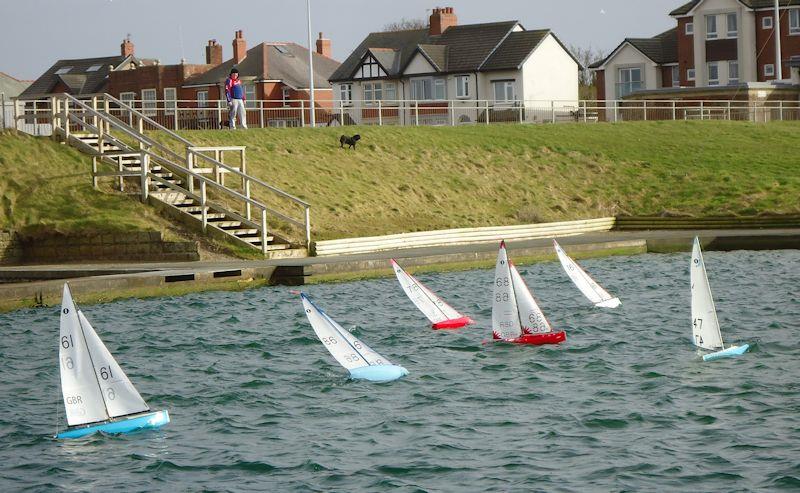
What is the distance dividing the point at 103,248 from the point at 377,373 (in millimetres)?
15775

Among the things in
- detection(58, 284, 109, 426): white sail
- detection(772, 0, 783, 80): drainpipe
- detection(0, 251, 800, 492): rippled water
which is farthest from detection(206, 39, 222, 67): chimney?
detection(58, 284, 109, 426): white sail

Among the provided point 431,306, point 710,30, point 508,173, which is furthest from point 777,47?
point 431,306

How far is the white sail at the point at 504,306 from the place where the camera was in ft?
69.8

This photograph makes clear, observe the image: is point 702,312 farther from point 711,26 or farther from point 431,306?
point 711,26

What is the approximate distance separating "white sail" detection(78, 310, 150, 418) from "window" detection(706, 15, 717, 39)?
69136 mm

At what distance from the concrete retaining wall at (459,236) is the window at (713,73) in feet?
135

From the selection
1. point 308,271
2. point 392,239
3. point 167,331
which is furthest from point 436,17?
point 167,331

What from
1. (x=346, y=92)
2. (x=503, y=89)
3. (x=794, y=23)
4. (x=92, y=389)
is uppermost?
(x=794, y=23)

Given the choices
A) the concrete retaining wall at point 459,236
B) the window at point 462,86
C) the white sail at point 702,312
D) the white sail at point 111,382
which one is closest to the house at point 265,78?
the window at point 462,86

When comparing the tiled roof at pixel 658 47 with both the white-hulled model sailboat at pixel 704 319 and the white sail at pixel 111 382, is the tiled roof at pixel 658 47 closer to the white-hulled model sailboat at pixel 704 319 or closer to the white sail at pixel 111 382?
the white-hulled model sailboat at pixel 704 319

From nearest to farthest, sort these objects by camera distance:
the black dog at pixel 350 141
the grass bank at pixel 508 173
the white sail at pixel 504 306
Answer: the white sail at pixel 504 306 < the grass bank at pixel 508 173 < the black dog at pixel 350 141

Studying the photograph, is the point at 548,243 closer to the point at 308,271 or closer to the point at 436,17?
the point at 308,271

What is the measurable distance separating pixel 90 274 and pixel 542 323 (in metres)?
12.0

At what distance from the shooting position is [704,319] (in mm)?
20406
